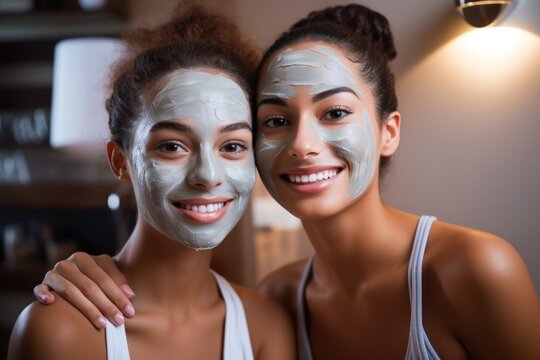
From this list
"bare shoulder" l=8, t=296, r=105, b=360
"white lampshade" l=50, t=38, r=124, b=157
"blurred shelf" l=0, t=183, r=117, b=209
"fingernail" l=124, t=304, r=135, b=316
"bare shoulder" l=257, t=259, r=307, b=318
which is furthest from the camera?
"blurred shelf" l=0, t=183, r=117, b=209

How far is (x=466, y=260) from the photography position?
923 millimetres

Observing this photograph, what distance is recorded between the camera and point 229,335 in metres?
1.00

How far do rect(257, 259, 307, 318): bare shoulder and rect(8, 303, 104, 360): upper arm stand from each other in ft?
1.36

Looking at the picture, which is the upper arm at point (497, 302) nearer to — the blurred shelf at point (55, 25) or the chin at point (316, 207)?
the chin at point (316, 207)

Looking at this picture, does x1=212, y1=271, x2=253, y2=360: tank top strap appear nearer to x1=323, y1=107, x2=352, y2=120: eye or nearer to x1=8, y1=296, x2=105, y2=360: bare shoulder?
x1=8, y1=296, x2=105, y2=360: bare shoulder

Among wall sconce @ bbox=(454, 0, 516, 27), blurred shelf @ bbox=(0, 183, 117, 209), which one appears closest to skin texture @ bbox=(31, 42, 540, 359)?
wall sconce @ bbox=(454, 0, 516, 27)

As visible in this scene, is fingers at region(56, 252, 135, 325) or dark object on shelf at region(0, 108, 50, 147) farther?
dark object on shelf at region(0, 108, 50, 147)

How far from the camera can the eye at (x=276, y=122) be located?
0.97m

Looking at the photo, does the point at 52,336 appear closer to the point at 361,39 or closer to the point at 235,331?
the point at 235,331

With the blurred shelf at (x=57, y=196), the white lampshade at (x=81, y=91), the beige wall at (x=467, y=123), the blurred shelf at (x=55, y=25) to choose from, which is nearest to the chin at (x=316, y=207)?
the beige wall at (x=467, y=123)

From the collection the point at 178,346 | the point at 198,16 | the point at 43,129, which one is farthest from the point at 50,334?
the point at 43,129

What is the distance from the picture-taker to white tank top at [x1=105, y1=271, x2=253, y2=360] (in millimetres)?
901

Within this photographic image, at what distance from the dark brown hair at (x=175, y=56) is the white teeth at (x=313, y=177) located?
17cm

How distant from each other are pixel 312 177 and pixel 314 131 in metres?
0.07
